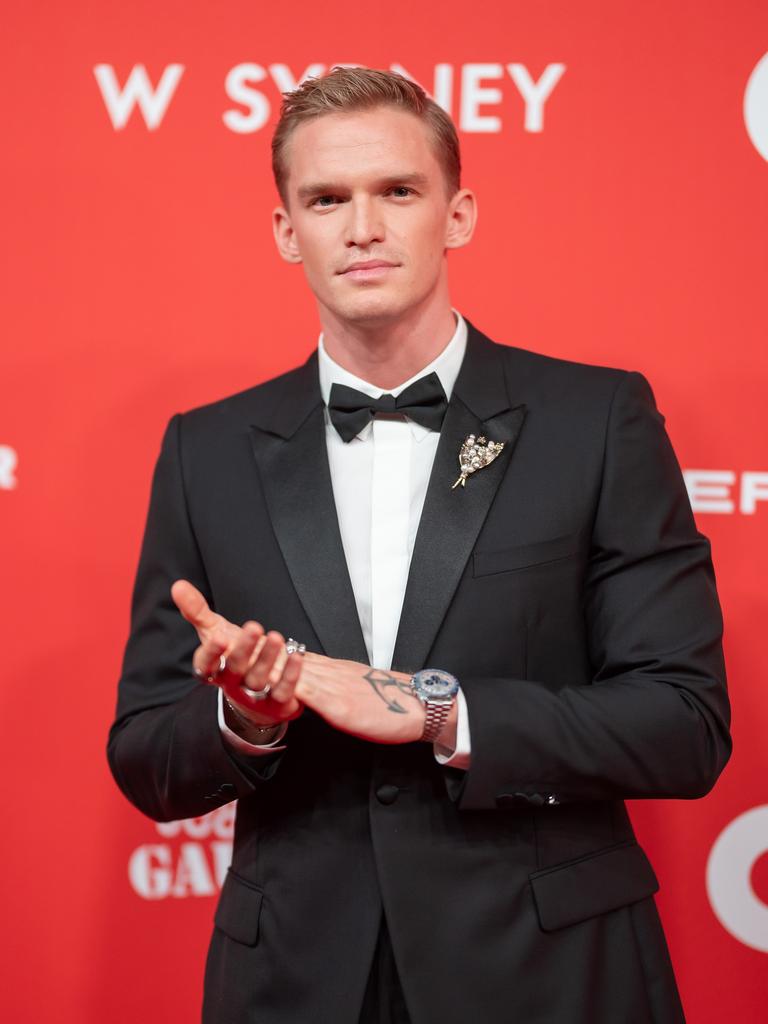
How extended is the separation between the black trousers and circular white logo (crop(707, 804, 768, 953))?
113 cm

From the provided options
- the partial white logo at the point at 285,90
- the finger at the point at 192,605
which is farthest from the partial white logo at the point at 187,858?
the partial white logo at the point at 285,90

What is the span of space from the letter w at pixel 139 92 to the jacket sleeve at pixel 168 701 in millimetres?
868

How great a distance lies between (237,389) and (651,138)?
3.32 feet

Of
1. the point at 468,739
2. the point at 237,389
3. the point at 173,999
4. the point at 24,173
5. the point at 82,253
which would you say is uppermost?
the point at 24,173

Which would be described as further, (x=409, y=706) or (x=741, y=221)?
(x=741, y=221)

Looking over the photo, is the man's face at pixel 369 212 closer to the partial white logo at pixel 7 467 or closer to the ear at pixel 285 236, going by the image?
the ear at pixel 285 236

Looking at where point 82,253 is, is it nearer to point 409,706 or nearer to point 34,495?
point 34,495

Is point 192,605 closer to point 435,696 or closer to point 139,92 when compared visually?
point 435,696

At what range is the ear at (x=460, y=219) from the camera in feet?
6.73

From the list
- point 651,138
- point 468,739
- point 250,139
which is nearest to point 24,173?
point 250,139

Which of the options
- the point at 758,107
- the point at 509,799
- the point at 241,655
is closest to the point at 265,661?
the point at 241,655

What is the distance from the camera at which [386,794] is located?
5.63 ft

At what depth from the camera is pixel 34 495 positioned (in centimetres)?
269

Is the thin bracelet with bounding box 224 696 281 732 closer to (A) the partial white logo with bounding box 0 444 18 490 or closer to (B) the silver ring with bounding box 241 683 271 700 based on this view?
(B) the silver ring with bounding box 241 683 271 700
